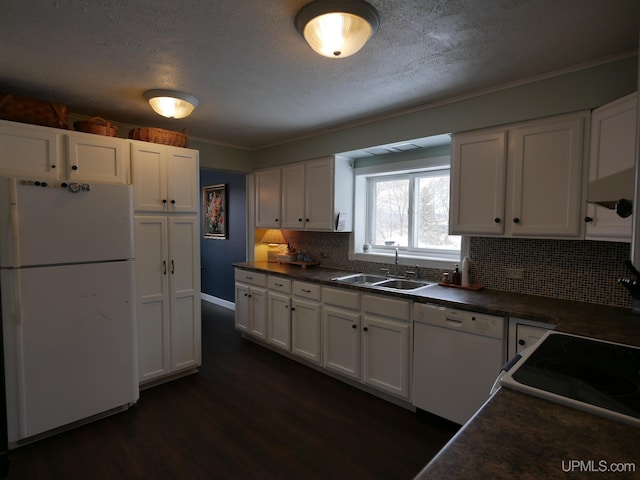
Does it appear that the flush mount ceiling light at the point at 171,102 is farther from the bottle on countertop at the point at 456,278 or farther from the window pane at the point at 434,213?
the bottle on countertop at the point at 456,278

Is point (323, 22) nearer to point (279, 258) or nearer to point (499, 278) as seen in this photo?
point (499, 278)

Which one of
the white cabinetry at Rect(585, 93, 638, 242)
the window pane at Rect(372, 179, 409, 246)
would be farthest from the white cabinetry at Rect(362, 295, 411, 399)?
the white cabinetry at Rect(585, 93, 638, 242)

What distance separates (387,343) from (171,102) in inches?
96.7

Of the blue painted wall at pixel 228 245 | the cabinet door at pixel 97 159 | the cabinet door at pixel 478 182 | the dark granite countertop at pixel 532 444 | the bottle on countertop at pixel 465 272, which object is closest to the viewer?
the dark granite countertop at pixel 532 444

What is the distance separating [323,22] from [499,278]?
2172 millimetres

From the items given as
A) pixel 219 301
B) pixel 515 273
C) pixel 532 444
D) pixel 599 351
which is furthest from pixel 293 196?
pixel 532 444

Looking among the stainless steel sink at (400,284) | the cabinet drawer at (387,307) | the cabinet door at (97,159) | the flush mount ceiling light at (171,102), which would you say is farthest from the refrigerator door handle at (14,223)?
the stainless steel sink at (400,284)

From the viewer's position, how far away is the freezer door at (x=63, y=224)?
2010 mm

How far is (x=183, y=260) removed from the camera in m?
3.06

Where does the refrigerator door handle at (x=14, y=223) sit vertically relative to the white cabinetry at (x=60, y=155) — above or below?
below

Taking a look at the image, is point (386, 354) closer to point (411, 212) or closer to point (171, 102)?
point (411, 212)

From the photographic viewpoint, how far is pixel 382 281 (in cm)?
318

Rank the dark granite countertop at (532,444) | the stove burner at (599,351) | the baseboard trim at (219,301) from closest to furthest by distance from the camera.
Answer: the dark granite countertop at (532,444)
the stove burner at (599,351)
the baseboard trim at (219,301)

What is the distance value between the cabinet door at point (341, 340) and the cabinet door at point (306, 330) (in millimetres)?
89
